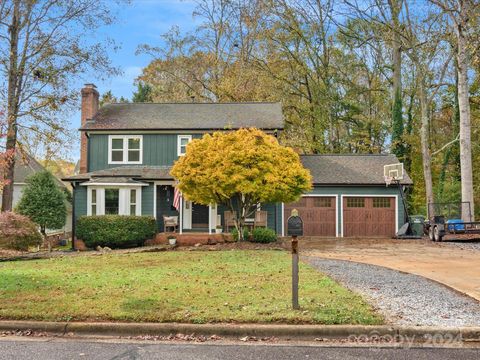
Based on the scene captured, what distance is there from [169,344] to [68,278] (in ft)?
15.4

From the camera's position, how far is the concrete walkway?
931 centimetres

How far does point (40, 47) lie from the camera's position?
22.0 meters

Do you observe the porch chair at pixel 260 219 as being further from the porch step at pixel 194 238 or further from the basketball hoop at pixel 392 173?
the basketball hoop at pixel 392 173

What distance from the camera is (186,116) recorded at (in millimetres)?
23984

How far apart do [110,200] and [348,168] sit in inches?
493

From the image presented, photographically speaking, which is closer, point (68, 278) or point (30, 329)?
point (30, 329)

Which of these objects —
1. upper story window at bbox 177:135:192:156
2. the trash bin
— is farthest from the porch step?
the trash bin

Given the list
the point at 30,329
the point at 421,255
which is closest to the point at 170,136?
the point at 421,255

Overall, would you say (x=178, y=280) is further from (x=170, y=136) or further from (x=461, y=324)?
(x=170, y=136)

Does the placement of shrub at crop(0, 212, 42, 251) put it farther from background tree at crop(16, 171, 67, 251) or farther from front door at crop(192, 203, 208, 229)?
front door at crop(192, 203, 208, 229)

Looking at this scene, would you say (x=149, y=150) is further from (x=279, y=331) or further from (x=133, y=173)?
(x=279, y=331)

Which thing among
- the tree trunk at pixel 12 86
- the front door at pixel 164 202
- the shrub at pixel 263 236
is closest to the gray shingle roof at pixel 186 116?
the front door at pixel 164 202

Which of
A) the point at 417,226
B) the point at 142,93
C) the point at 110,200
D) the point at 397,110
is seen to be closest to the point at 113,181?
the point at 110,200

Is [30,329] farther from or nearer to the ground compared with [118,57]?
nearer to the ground
